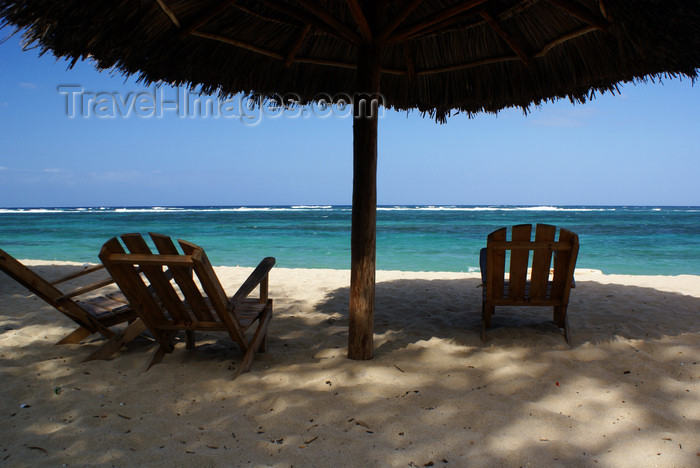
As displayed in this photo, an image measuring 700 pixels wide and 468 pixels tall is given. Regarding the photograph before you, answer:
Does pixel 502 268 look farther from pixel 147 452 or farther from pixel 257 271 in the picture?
pixel 147 452

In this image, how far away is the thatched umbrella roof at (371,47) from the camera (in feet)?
9.10

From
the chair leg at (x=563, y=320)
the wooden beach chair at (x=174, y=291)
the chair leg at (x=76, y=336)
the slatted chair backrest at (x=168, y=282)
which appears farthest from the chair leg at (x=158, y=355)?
the chair leg at (x=563, y=320)

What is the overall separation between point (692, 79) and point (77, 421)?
15.0 ft

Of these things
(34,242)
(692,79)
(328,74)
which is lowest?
(34,242)

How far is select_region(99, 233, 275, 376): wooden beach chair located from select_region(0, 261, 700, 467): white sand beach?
0.88 feet

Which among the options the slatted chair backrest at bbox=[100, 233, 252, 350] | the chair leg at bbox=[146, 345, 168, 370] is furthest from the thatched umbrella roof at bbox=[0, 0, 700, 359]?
the chair leg at bbox=[146, 345, 168, 370]

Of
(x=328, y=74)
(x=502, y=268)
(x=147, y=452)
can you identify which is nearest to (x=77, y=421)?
(x=147, y=452)

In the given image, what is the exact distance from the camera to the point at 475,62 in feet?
13.1

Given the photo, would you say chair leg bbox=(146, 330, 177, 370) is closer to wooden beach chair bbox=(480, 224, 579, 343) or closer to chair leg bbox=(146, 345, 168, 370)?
chair leg bbox=(146, 345, 168, 370)

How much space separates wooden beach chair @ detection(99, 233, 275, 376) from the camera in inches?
96.7

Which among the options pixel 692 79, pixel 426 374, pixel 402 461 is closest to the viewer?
pixel 402 461

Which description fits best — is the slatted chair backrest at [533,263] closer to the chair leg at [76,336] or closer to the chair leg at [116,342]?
the chair leg at [116,342]

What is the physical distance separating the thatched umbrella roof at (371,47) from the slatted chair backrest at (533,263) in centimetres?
100

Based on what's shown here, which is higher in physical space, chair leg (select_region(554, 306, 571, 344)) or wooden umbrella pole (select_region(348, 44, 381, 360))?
wooden umbrella pole (select_region(348, 44, 381, 360))
